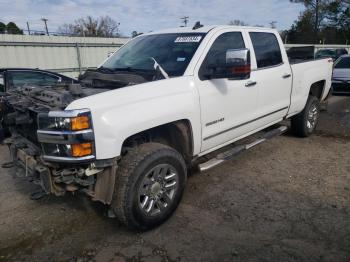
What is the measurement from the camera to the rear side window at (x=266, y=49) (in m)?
4.75

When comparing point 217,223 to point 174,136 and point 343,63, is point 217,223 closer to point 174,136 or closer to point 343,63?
point 174,136

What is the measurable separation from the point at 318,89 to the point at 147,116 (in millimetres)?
4796

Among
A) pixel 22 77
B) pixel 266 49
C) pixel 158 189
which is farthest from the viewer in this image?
pixel 22 77

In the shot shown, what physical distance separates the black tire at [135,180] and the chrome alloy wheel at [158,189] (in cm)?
5

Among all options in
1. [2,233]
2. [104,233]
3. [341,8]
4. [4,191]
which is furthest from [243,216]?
[341,8]

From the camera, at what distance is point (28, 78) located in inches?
272

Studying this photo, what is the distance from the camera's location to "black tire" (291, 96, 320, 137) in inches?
242

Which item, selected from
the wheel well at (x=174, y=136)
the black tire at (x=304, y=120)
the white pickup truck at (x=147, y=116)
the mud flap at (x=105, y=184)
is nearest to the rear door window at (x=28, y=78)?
the white pickup truck at (x=147, y=116)

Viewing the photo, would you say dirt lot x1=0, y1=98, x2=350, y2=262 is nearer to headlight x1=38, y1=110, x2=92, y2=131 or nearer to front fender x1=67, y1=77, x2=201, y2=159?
front fender x1=67, y1=77, x2=201, y2=159

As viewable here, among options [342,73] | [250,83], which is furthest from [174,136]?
[342,73]

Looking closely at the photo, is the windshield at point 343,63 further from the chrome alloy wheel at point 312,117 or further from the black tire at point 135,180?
the black tire at point 135,180

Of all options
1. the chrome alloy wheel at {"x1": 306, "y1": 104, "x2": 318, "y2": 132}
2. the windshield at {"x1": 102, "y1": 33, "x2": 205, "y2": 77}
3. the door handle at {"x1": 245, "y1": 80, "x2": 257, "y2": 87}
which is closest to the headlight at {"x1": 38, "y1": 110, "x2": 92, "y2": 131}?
the windshield at {"x1": 102, "y1": 33, "x2": 205, "y2": 77}

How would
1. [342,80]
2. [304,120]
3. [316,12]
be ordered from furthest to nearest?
1. [316,12]
2. [342,80]
3. [304,120]

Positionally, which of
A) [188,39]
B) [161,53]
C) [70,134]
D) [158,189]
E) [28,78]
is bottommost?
[158,189]
